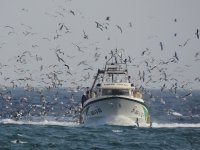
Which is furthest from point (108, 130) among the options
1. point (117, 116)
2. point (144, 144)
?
point (144, 144)

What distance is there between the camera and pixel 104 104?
177ft

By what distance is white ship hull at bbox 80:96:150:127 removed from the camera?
53.7 meters

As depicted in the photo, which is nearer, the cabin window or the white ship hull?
the white ship hull

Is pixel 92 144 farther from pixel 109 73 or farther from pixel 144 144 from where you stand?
pixel 109 73

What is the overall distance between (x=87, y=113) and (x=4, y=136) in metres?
12.1

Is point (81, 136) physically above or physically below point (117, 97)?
below

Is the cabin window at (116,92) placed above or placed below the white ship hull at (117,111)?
above

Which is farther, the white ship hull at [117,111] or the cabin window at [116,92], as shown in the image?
the cabin window at [116,92]

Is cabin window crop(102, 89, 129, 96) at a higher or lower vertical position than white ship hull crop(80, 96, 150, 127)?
higher

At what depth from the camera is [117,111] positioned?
176 feet

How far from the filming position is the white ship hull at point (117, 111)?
53.7 metres

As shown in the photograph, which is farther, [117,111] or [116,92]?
[116,92]

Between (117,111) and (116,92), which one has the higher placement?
(116,92)

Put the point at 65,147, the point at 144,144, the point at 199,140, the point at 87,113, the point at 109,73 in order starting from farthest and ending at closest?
the point at 109,73
the point at 87,113
the point at 199,140
the point at 144,144
the point at 65,147
